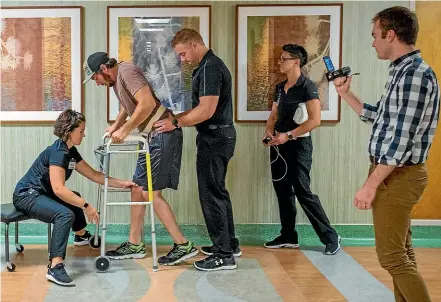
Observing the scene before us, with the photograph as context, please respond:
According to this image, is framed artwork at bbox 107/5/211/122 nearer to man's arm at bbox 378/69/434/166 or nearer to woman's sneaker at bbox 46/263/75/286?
woman's sneaker at bbox 46/263/75/286

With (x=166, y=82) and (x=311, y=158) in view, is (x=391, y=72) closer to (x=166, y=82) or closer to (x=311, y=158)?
(x=311, y=158)

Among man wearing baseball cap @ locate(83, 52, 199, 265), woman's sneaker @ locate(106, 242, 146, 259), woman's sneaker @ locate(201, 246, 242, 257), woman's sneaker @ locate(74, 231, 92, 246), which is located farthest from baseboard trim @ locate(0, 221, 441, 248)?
man wearing baseball cap @ locate(83, 52, 199, 265)

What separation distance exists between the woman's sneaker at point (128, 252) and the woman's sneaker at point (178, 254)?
0.21 m

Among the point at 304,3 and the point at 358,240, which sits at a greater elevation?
the point at 304,3

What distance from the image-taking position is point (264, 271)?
12.3ft

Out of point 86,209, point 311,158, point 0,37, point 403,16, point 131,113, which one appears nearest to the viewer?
point 403,16

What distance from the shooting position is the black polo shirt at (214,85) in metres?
3.57

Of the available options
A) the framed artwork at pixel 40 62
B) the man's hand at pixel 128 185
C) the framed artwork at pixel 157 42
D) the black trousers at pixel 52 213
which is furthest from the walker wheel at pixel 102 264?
the framed artwork at pixel 40 62

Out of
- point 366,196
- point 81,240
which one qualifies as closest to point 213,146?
point 81,240

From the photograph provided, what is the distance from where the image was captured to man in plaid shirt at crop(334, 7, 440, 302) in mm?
2213

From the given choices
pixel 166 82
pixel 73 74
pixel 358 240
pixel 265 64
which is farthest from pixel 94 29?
pixel 358 240

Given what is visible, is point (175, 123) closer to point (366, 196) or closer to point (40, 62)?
point (40, 62)

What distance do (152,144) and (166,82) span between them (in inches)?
33.1

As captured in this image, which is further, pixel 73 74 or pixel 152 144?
pixel 73 74
